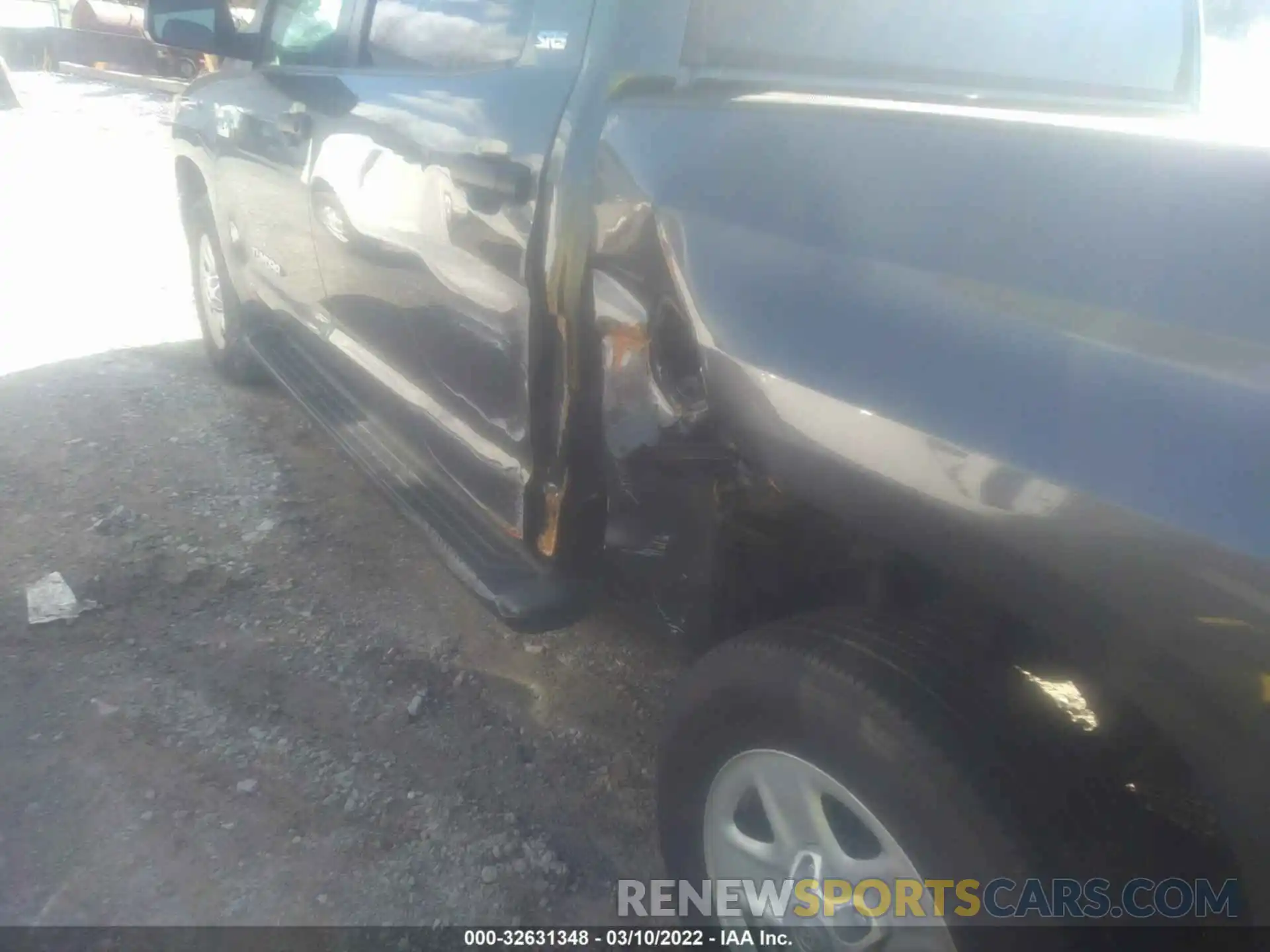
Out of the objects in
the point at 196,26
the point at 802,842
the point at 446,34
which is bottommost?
the point at 802,842

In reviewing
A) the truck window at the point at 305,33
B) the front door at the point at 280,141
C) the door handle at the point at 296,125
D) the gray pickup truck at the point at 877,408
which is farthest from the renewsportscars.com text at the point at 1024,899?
the truck window at the point at 305,33

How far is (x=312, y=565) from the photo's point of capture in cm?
334

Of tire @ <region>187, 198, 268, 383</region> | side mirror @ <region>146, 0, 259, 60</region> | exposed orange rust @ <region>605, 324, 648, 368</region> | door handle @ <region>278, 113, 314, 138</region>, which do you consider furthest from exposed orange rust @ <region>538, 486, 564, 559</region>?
tire @ <region>187, 198, 268, 383</region>

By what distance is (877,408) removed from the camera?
54.0 inches

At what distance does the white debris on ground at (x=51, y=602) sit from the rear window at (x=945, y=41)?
2.47m

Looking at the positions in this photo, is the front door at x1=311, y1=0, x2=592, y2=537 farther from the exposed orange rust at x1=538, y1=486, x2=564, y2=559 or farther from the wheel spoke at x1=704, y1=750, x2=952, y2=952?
the wheel spoke at x1=704, y1=750, x2=952, y2=952

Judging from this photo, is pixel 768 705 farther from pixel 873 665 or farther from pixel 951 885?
pixel 951 885

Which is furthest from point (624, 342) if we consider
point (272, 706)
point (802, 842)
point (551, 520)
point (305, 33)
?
point (305, 33)

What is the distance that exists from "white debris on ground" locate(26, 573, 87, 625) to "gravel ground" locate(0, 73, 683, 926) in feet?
0.10

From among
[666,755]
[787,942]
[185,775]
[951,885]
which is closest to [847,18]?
[666,755]

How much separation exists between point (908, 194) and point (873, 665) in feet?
2.23

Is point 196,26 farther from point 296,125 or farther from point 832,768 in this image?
point 832,768

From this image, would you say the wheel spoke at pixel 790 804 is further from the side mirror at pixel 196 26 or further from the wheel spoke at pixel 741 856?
the side mirror at pixel 196 26

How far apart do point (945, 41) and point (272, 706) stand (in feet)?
7.65
